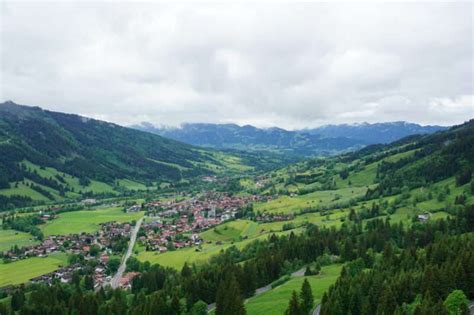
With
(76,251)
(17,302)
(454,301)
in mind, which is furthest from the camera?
(76,251)

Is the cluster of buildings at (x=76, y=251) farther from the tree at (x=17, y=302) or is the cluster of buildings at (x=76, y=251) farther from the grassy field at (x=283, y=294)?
the grassy field at (x=283, y=294)

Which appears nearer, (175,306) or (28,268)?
(175,306)

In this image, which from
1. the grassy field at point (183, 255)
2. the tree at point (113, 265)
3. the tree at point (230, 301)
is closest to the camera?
the tree at point (230, 301)

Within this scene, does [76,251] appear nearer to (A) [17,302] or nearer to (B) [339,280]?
(A) [17,302]

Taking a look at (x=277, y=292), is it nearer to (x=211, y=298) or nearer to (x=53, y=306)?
(x=211, y=298)

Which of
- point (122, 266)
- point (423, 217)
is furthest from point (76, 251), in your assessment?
point (423, 217)

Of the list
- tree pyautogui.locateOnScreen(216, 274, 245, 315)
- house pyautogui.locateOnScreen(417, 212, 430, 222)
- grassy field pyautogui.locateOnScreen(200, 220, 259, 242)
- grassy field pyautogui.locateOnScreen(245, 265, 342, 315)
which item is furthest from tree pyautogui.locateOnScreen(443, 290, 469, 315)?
grassy field pyautogui.locateOnScreen(200, 220, 259, 242)

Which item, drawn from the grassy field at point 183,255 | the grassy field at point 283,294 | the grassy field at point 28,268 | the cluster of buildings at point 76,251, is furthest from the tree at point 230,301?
the grassy field at point 28,268
